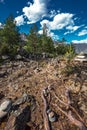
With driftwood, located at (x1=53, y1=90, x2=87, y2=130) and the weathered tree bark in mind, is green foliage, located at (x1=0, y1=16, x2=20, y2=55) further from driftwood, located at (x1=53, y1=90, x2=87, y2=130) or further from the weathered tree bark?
driftwood, located at (x1=53, y1=90, x2=87, y2=130)

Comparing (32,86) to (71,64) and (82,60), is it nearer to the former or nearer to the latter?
(71,64)

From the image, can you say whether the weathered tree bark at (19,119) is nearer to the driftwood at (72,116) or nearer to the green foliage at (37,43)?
the driftwood at (72,116)

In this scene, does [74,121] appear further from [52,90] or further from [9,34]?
[9,34]

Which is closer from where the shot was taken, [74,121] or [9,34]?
[74,121]

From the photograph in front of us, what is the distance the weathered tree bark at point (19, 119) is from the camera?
8008 mm

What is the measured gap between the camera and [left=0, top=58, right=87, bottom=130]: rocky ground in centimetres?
855

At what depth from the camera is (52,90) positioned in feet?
35.7

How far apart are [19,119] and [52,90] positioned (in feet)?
10.4

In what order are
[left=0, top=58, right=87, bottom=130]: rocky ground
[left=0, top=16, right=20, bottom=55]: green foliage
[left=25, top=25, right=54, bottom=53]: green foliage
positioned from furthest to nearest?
[left=25, top=25, right=54, bottom=53]: green foliage, [left=0, top=16, right=20, bottom=55]: green foliage, [left=0, top=58, right=87, bottom=130]: rocky ground

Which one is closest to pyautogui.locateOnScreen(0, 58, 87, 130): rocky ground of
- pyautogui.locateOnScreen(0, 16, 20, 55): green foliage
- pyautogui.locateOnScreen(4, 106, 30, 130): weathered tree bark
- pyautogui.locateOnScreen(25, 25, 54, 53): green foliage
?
pyautogui.locateOnScreen(4, 106, 30, 130): weathered tree bark

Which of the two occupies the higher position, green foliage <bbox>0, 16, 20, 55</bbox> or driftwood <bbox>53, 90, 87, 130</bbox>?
green foliage <bbox>0, 16, 20, 55</bbox>

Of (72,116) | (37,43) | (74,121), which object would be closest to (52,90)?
(72,116)

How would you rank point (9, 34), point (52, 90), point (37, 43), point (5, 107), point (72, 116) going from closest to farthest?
point (72, 116)
point (5, 107)
point (52, 90)
point (9, 34)
point (37, 43)

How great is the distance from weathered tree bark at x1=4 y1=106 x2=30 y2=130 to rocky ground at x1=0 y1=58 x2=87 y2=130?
121 millimetres
